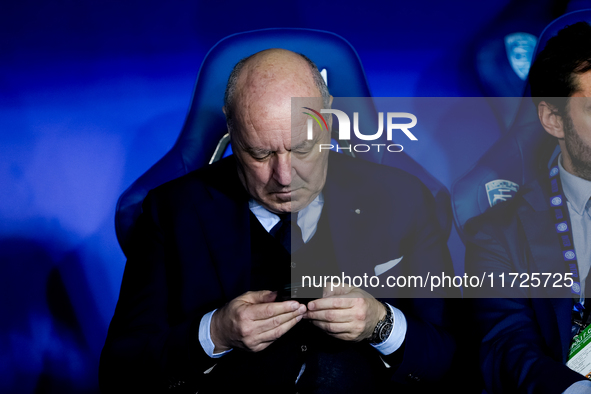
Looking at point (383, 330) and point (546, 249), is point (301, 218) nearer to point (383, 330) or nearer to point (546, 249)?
point (383, 330)

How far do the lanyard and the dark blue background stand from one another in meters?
0.40

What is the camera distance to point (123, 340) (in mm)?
1535

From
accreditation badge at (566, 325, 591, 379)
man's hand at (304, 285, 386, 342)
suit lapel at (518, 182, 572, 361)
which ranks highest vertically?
suit lapel at (518, 182, 572, 361)

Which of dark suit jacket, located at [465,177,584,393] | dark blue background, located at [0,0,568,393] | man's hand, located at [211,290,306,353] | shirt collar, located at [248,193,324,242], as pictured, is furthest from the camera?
dark blue background, located at [0,0,568,393]

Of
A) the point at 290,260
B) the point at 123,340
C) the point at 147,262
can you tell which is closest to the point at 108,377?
the point at 123,340

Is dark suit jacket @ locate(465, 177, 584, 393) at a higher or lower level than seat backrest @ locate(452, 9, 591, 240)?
lower

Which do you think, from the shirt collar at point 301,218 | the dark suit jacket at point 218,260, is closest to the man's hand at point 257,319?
the dark suit jacket at point 218,260

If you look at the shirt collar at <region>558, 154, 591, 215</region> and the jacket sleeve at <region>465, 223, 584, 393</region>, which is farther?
A: the shirt collar at <region>558, 154, 591, 215</region>

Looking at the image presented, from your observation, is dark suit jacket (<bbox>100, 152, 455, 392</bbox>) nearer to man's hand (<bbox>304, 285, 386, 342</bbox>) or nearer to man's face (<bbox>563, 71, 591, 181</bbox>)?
man's hand (<bbox>304, 285, 386, 342</bbox>)

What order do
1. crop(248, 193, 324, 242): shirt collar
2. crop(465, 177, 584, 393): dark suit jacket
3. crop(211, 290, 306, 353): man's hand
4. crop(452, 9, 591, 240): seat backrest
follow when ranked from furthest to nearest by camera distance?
1. crop(452, 9, 591, 240): seat backrest
2. crop(248, 193, 324, 242): shirt collar
3. crop(465, 177, 584, 393): dark suit jacket
4. crop(211, 290, 306, 353): man's hand

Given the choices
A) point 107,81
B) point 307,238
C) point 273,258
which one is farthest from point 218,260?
point 107,81

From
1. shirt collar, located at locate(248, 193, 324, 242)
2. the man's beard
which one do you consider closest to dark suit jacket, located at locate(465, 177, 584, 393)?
the man's beard

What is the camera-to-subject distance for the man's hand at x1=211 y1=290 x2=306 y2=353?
1.27 m

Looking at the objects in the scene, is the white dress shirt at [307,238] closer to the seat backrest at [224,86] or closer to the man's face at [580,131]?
the seat backrest at [224,86]
